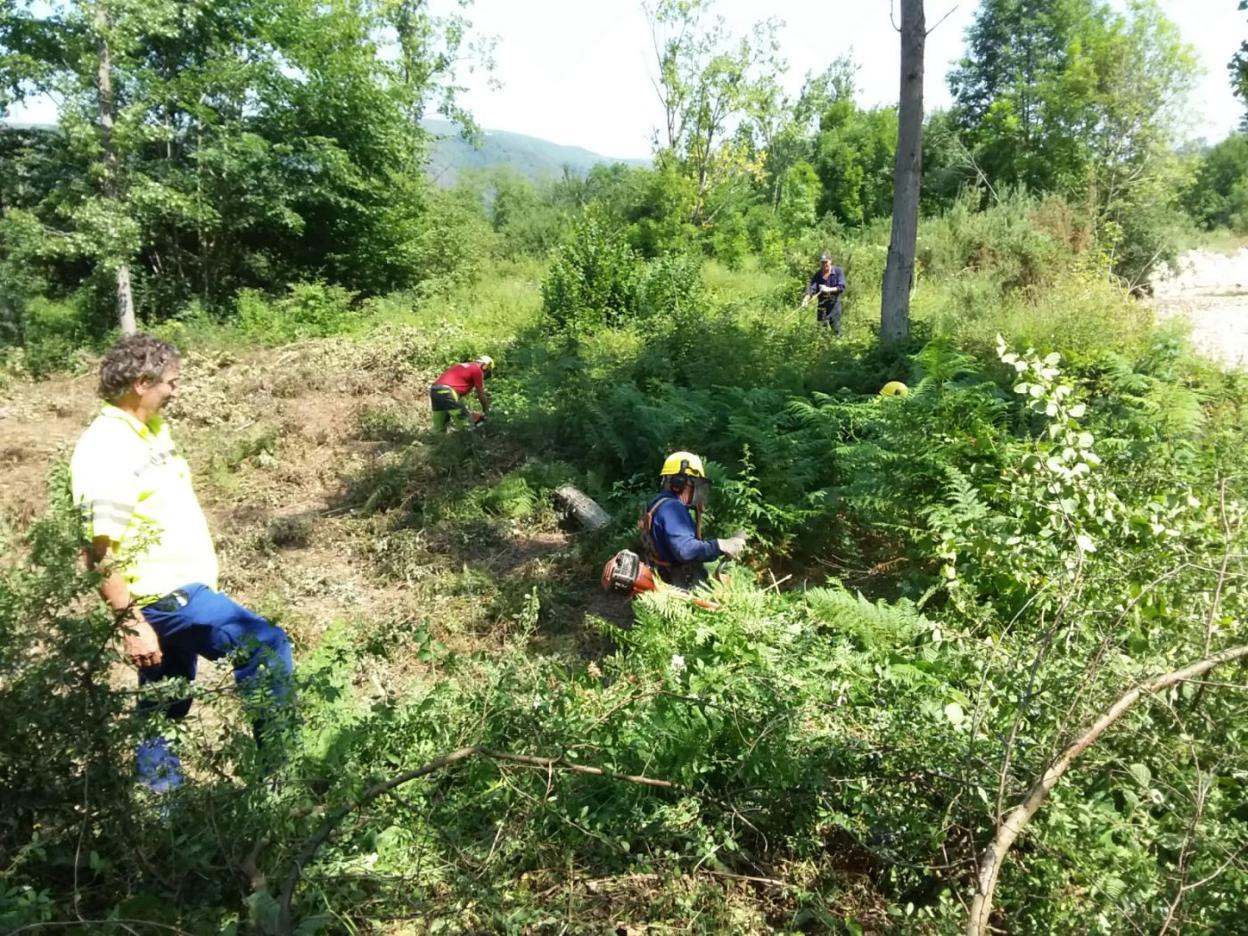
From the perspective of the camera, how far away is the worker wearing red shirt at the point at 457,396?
9453mm

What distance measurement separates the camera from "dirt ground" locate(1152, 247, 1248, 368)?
39.4 feet

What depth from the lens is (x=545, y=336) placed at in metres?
13.7

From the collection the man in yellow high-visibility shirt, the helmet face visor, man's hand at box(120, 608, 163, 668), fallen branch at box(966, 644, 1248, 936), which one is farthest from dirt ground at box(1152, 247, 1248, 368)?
man's hand at box(120, 608, 163, 668)

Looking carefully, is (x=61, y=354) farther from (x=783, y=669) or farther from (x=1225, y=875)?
(x=1225, y=875)

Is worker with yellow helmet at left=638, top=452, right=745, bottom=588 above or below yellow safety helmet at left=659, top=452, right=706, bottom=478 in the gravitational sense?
below

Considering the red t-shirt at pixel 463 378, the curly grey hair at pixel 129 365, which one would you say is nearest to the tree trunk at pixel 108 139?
the red t-shirt at pixel 463 378

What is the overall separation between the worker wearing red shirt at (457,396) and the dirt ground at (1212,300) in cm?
856

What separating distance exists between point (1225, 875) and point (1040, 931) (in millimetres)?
529

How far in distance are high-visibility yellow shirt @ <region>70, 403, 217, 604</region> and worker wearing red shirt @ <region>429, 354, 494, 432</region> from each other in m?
5.58

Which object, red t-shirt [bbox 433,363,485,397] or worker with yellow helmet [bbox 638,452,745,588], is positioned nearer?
worker with yellow helmet [bbox 638,452,745,588]

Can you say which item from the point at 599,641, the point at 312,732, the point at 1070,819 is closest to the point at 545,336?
the point at 599,641

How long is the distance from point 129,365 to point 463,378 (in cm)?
645

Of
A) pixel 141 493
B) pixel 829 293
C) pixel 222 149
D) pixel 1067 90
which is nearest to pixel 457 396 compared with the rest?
pixel 141 493

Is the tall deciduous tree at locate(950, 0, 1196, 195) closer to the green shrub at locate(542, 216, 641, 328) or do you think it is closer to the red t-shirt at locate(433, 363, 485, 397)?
the green shrub at locate(542, 216, 641, 328)
